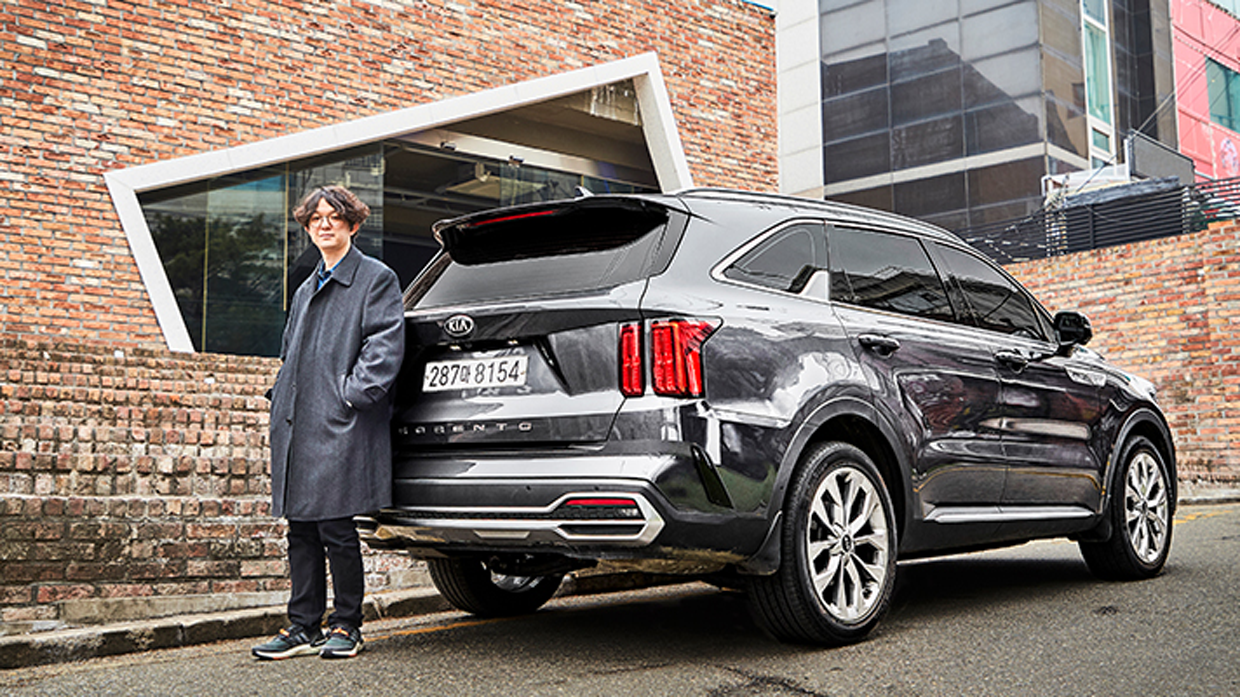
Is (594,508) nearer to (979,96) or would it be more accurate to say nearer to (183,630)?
(183,630)

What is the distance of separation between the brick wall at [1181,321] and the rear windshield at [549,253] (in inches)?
519

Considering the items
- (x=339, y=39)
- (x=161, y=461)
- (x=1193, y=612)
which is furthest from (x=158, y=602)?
(x=339, y=39)

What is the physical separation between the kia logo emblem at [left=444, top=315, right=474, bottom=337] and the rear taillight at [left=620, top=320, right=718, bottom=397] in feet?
2.22

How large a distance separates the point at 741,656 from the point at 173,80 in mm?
11810

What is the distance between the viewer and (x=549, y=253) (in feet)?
14.3

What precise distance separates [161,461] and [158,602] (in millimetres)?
890

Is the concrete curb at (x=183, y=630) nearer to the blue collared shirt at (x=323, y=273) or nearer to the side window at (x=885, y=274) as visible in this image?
the side window at (x=885, y=274)

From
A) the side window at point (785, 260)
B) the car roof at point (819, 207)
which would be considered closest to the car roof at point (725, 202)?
the car roof at point (819, 207)

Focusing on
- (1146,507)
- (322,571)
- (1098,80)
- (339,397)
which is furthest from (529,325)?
(1098,80)

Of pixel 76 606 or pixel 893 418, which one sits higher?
pixel 893 418

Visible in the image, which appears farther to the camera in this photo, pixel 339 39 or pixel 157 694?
pixel 339 39

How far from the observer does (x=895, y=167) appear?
33312mm

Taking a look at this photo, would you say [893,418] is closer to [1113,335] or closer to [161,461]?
[161,461]

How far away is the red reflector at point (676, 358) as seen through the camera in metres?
3.83
